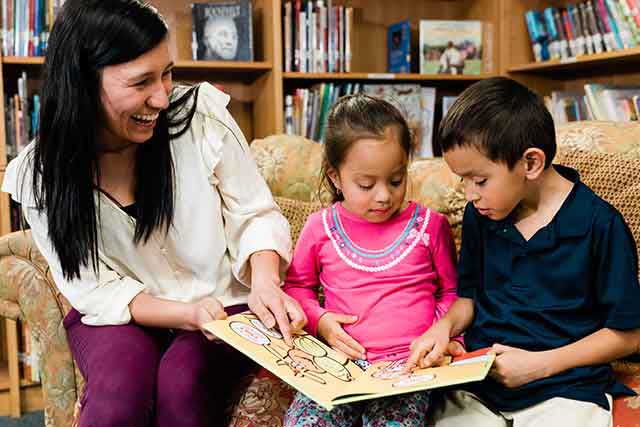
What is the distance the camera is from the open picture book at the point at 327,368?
1011 millimetres

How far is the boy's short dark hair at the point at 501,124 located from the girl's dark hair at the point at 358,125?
0.13 metres

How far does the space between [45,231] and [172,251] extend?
253 mm

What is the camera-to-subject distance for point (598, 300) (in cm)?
120

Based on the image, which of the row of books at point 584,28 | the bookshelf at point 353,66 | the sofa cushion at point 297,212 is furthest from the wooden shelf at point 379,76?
the sofa cushion at point 297,212

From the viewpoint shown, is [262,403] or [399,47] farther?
[399,47]

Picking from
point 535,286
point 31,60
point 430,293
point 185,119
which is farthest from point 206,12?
point 535,286

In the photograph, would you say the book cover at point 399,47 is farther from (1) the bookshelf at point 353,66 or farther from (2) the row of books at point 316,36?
(2) the row of books at point 316,36

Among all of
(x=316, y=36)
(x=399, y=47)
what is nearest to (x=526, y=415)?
(x=316, y=36)

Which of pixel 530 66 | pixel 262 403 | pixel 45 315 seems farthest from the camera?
pixel 530 66

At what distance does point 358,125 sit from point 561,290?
0.48m

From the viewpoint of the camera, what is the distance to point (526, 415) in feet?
3.87

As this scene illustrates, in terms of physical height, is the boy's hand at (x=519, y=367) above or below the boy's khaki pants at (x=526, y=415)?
above

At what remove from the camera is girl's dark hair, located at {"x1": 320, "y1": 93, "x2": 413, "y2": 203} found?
52.0 inches

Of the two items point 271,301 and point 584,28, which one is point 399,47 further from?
point 271,301
